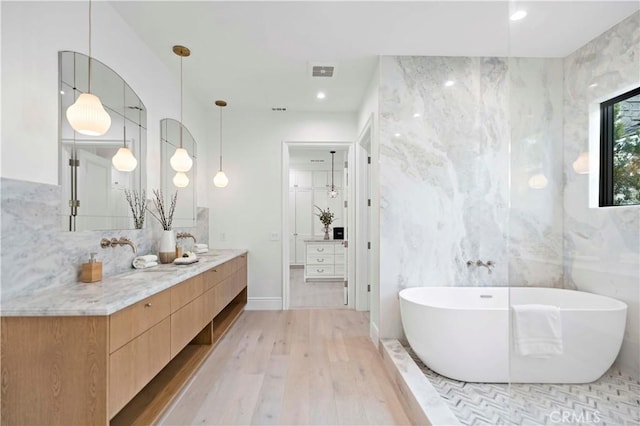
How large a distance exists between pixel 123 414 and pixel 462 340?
7.43ft

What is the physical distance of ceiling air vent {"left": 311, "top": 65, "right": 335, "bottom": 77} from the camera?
3107 mm

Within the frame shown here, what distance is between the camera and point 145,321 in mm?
1754

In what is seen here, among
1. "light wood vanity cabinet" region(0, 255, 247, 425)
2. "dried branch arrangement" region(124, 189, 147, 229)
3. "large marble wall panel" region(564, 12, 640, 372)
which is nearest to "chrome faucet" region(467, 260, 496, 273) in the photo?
"large marble wall panel" region(564, 12, 640, 372)

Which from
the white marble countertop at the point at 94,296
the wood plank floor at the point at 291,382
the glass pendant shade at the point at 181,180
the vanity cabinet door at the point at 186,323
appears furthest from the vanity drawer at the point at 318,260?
the white marble countertop at the point at 94,296

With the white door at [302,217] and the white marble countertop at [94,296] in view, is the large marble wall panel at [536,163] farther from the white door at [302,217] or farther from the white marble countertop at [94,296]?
the white door at [302,217]

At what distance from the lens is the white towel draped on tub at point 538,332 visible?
175 cm

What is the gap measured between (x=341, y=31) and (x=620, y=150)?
2.01 meters

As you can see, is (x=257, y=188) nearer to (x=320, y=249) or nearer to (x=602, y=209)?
(x=320, y=249)

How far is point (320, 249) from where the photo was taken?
21.4 feet

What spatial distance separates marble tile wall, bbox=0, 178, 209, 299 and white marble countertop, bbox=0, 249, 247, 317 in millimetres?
68

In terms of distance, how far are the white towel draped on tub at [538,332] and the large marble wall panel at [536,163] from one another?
0.61 ft

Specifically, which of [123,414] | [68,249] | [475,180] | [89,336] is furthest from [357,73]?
[123,414]

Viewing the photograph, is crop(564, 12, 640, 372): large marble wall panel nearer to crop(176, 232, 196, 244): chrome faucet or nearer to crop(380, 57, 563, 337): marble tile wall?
crop(380, 57, 563, 337): marble tile wall

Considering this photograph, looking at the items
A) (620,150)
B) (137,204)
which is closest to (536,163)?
(620,150)
